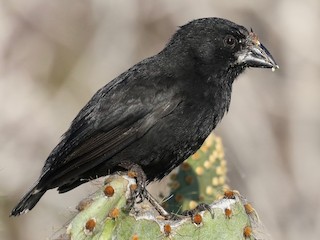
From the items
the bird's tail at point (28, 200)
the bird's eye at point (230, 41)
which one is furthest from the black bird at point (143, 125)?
the bird's eye at point (230, 41)

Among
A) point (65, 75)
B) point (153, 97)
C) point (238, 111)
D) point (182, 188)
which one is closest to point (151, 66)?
point (153, 97)

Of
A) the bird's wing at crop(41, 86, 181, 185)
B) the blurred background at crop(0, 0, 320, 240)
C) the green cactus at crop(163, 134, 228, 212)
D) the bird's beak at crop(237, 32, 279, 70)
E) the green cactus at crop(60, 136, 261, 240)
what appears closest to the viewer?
the green cactus at crop(60, 136, 261, 240)

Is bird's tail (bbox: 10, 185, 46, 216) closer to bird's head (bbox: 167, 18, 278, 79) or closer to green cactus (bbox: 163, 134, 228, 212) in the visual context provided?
green cactus (bbox: 163, 134, 228, 212)

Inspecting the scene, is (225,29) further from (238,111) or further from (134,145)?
(238,111)

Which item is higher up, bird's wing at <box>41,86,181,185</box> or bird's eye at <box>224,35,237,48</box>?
bird's eye at <box>224,35,237,48</box>

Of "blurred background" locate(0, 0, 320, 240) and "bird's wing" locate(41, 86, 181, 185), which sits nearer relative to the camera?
"bird's wing" locate(41, 86, 181, 185)

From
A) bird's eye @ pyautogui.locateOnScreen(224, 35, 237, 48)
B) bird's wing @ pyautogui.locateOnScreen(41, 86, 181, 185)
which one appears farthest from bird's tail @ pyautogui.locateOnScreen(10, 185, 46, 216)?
bird's eye @ pyautogui.locateOnScreen(224, 35, 237, 48)

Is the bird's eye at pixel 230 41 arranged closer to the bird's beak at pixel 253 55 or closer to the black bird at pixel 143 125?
the bird's beak at pixel 253 55

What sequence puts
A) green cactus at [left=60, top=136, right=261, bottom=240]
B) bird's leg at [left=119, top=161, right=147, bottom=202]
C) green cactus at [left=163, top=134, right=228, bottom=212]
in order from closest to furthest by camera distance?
green cactus at [left=60, top=136, right=261, bottom=240]
bird's leg at [left=119, top=161, right=147, bottom=202]
green cactus at [left=163, top=134, right=228, bottom=212]
